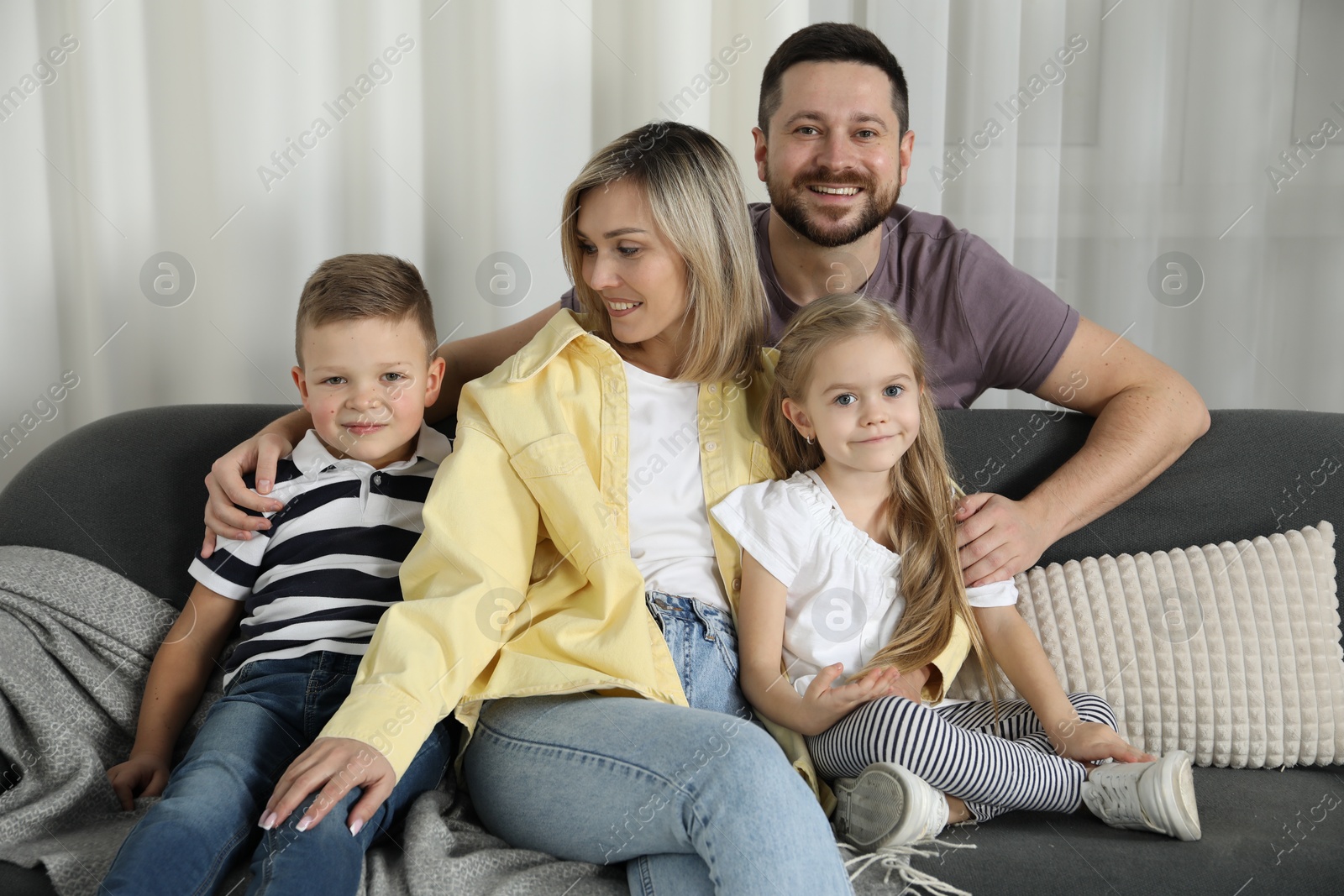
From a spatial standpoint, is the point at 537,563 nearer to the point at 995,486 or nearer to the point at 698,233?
the point at 698,233

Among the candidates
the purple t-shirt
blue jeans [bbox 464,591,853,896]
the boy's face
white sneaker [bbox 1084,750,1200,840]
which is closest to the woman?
blue jeans [bbox 464,591,853,896]

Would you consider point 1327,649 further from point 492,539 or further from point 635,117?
point 635,117

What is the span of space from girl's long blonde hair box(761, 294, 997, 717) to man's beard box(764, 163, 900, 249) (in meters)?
0.30

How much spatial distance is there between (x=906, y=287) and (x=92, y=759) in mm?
1382

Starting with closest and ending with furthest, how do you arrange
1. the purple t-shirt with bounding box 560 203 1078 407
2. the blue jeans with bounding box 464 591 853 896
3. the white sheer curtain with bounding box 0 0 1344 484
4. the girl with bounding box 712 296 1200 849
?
the blue jeans with bounding box 464 591 853 896 < the girl with bounding box 712 296 1200 849 < the purple t-shirt with bounding box 560 203 1078 407 < the white sheer curtain with bounding box 0 0 1344 484

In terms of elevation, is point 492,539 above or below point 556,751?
above

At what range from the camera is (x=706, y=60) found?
204 cm

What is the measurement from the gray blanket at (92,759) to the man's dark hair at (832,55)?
1261mm

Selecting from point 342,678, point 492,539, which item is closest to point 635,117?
point 492,539

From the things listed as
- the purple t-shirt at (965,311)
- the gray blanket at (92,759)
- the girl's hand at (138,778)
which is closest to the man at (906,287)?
the purple t-shirt at (965,311)

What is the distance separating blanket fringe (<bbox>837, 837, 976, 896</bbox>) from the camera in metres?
1.12

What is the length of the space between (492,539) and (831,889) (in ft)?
1.89

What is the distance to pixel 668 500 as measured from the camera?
1402mm

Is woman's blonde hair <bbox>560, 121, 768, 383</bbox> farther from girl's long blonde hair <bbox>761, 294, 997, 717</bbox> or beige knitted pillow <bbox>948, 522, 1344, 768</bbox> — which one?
→ beige knitted pillow <bbox>948, 522, 1344, 768</bbox>
